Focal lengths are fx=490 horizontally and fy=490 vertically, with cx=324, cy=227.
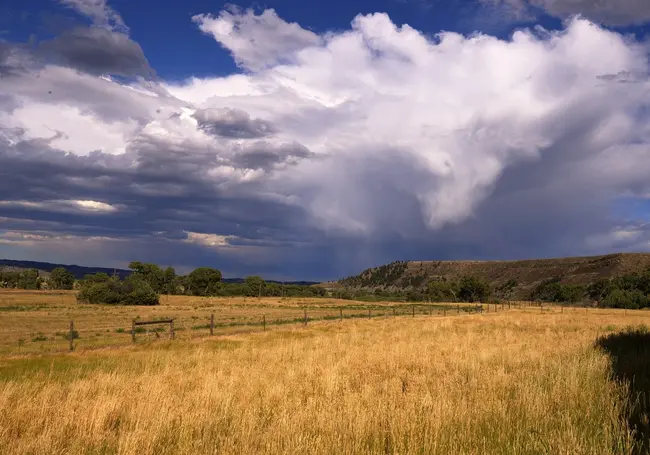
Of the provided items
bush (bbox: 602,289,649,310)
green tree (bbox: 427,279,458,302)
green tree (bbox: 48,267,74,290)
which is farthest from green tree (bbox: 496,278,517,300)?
green tree (bbox: 48,267,74,290)

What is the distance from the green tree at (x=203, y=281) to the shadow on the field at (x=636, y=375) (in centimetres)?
14046

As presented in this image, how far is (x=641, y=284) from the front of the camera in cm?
9956

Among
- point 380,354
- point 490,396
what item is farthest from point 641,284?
point 490,396

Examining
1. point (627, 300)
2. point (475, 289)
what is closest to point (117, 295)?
point (475, 289)

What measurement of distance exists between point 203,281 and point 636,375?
149 metres

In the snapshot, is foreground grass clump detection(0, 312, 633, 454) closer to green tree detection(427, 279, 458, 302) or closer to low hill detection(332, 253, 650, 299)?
green tree detection(427, 279, 458, 302)

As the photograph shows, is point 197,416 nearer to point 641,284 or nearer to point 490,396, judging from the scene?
point 490,396

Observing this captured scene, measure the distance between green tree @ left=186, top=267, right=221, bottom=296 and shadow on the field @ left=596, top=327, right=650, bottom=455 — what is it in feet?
461

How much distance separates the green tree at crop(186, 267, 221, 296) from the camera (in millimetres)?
152875

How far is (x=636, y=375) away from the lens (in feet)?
38.1

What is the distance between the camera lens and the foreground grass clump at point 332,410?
6.63m

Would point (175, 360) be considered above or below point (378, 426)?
below

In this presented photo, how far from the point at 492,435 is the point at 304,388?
219 inches

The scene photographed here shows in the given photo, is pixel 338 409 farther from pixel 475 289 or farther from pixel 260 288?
pixel 260 288
